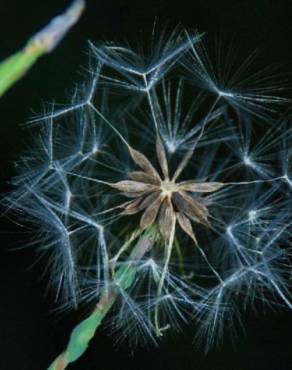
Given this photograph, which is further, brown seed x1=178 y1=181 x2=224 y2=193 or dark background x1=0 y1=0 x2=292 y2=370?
dark background x1=0 y1=0 x2=292 y2=370

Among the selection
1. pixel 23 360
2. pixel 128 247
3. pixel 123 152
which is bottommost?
pixel 23 360

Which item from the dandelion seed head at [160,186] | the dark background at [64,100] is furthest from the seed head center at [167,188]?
the dark background at [64,100]

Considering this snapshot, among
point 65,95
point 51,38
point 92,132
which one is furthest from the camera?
point 65,95

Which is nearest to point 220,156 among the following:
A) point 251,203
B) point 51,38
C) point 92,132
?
point 251,203

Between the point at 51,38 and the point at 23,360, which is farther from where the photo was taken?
the point at 23,360

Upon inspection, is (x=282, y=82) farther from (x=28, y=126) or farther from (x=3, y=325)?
(x=3, y=325)

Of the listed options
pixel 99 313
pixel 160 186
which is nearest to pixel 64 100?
pixel 160 186

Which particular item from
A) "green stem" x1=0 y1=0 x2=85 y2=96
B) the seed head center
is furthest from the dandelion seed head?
"green stem" x1=0 y1=0 x2=85 y2=96

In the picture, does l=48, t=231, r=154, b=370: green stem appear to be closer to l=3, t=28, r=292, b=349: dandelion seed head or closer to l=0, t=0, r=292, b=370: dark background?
l=3, t=28, r=292, b=349: dandelion seed head
